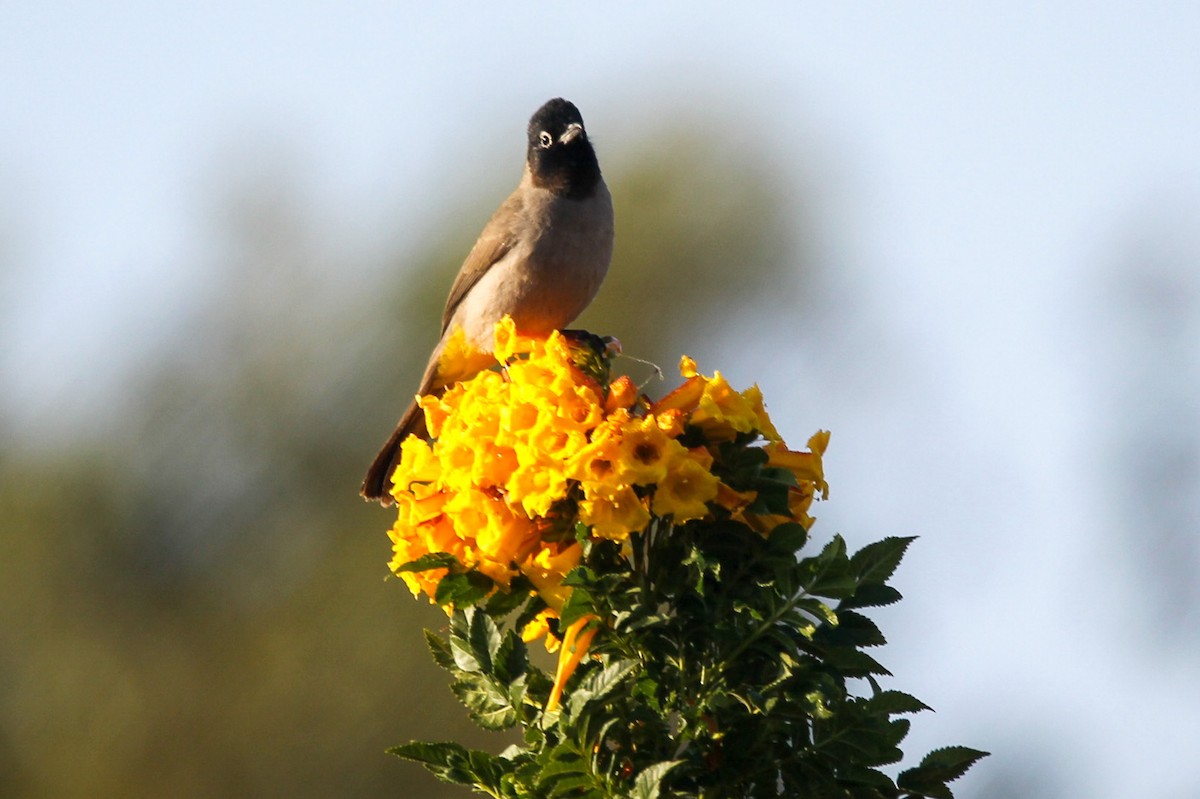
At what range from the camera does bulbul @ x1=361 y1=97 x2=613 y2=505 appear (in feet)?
22.8

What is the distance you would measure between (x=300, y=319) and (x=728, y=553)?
637 inches

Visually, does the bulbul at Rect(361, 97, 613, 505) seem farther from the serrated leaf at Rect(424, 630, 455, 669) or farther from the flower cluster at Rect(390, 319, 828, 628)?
the flower cluster at Rect(390, 319, 828, 628)

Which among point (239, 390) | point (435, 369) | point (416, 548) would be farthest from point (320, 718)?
point (416, 548)

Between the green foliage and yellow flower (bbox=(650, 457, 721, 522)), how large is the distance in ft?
0.29

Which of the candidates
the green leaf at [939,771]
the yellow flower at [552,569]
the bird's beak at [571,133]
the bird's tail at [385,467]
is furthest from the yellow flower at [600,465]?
the bird's beak at [571,133]

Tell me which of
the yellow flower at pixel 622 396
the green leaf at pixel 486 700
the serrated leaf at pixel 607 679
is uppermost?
the yellow flower at pixel 622 396

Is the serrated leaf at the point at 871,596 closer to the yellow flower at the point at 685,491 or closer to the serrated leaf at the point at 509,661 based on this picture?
the yellow flower at the point at 685,491

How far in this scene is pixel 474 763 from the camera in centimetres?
354

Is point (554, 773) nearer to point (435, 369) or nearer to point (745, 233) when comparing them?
point (435, 369)

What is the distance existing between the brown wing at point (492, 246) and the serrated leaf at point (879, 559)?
12.9 feet

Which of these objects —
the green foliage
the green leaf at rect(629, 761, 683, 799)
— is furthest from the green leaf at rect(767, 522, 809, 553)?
the green leaf at rect(629, 761, 683, 799)

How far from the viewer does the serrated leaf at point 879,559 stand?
350 cm

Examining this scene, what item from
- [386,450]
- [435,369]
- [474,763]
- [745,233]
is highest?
[745,233]

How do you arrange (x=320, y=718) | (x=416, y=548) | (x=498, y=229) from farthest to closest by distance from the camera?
(x=320, y=718) < (x=498, y=229) < (x=416, y=548)
